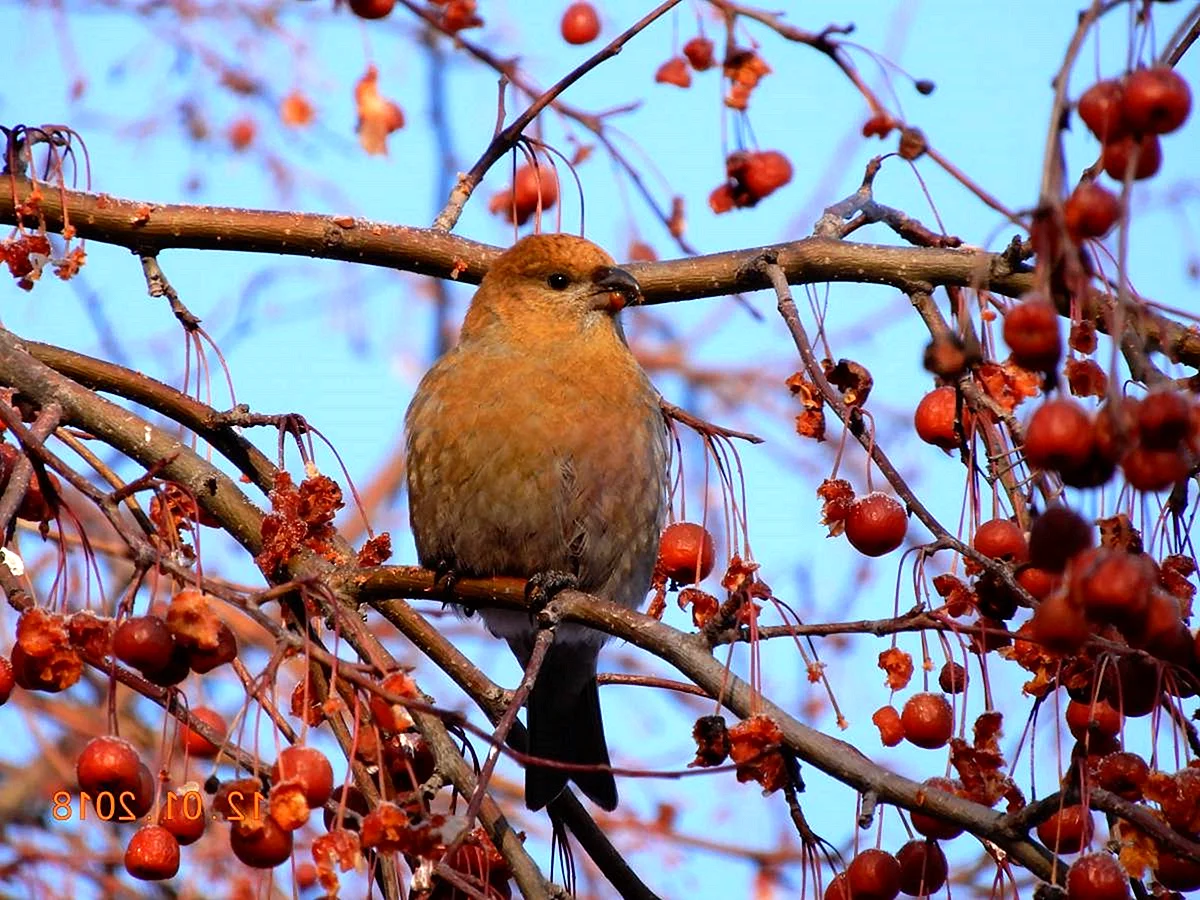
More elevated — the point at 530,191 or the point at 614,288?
the point at 530,191

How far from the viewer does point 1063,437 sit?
1.48 meters

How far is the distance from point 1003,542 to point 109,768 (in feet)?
4.42

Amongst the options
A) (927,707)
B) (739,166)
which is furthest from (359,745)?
(739,166)

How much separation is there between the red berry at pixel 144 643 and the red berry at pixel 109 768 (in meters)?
0.24

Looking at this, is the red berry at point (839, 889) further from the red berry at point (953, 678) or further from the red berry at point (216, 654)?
the red berry at point (216, 654)

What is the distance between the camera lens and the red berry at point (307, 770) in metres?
1.84

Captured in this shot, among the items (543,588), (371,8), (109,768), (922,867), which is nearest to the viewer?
(109,768)

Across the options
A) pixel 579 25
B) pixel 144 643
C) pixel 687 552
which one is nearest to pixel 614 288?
pixel 579 25

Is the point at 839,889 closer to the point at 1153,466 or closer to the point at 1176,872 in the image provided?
the point at 1176,872

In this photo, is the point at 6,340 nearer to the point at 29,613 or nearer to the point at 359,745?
the point at 29,613

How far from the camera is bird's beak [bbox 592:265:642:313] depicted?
11.4 ft

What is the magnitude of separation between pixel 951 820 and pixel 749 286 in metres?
1.34

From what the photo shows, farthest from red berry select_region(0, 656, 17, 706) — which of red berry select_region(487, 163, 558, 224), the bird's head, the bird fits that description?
red berry select_region(487, 163, 558, 224)

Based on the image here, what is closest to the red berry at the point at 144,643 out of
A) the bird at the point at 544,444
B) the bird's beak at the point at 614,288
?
the bird at the point at 544,444
